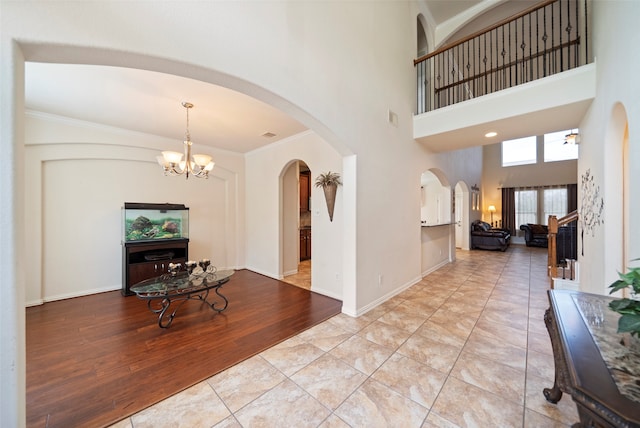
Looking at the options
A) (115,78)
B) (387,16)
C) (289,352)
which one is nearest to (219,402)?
(289,352)

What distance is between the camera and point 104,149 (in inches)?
156

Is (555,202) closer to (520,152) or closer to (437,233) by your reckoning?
(520,152)

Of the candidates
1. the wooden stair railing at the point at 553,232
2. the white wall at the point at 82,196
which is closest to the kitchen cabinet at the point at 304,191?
the white wall at the point at 82,196

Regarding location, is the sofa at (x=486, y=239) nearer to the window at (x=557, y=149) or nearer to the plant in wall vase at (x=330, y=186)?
the window at (x=557, y=149)

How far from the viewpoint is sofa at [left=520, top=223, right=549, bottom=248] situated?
8422mm

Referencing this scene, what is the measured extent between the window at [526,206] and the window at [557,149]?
55.3 inches

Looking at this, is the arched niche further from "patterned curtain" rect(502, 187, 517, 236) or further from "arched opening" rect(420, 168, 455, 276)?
"patterned curtain" rect(502, 187, 517, 236)

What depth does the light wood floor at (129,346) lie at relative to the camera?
5.48ft

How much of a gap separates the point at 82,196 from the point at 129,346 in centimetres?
298

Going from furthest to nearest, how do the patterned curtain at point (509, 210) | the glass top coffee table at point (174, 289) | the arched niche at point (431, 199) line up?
the patterned curtain at point (509, 210), the arched niche at point (431, 199), the glass top coffee table at point (174, 289)

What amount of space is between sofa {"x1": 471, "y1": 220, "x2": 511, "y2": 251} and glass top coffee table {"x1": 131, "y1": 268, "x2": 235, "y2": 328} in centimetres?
827

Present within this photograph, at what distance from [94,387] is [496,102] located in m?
5.23

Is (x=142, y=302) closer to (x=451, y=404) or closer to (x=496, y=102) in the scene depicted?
(x=451, y=404)

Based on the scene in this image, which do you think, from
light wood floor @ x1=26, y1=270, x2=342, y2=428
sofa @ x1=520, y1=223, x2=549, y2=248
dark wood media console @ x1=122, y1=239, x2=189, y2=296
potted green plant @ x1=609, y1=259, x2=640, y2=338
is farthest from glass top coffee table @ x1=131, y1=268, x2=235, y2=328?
sofa @ x1=520, y1=223, x2=549, y2=248
